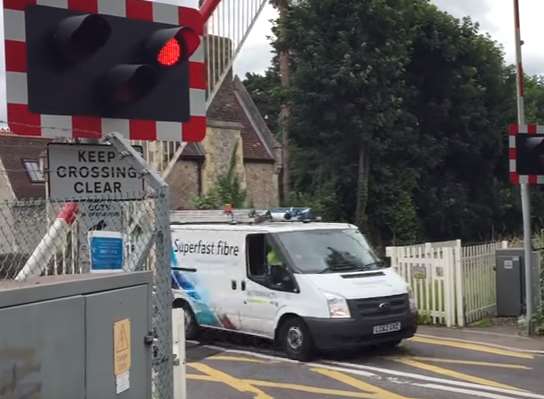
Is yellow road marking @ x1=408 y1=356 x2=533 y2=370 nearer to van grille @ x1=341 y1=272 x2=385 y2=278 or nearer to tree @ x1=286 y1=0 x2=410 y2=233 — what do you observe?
van grille @ x1=341 y1=272 x2=385 y2=278

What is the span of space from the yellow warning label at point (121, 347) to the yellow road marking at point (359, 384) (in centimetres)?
510

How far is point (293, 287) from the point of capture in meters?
10.4

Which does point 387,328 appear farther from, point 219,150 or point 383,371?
point 219,150

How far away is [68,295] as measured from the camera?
314 centimetres

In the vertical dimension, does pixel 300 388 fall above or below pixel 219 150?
below

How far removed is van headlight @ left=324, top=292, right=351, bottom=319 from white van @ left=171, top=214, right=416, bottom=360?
0.04ft

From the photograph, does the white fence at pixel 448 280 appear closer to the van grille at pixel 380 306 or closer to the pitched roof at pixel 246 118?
the van grille at pixel 380 306

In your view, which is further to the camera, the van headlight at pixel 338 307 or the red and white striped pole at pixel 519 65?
the red and white striped pole at pixel 519 65

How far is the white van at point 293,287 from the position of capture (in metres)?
10.0

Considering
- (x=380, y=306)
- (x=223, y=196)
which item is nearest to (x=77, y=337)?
(x=380, y=306)

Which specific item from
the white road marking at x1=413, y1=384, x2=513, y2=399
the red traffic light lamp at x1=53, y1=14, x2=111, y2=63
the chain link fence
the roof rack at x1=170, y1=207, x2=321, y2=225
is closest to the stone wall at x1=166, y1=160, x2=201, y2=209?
the roof rack at x1=170, y1=207, x2=321, y2=225

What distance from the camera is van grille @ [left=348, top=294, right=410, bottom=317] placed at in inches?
395

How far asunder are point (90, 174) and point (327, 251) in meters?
6.96

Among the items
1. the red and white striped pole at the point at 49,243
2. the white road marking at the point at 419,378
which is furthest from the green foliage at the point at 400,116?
the red and white striped pole at the point at 49,243
